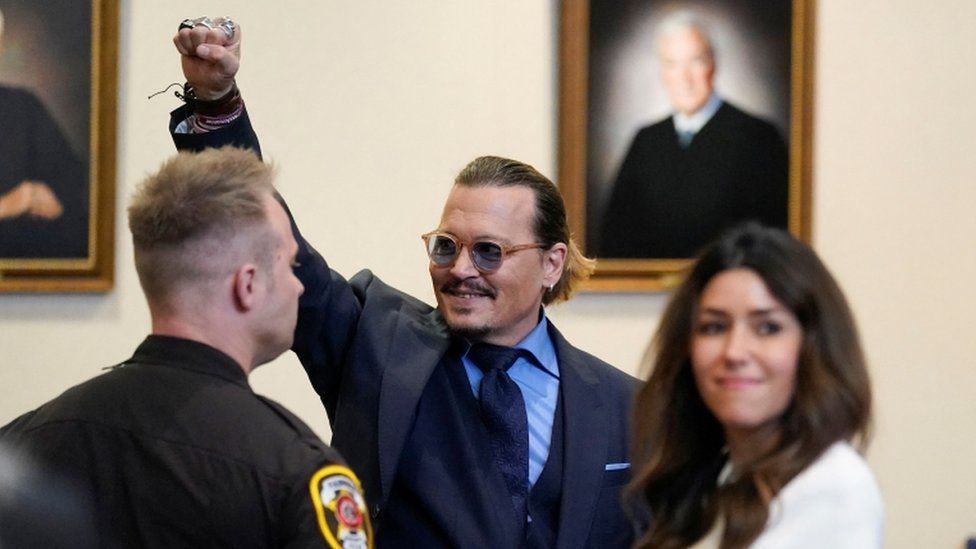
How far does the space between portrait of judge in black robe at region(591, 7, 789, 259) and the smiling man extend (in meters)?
1.15

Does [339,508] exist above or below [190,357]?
below

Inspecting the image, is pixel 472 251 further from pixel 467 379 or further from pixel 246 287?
pixel 246 287

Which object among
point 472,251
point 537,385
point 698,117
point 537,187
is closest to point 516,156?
point 698,117

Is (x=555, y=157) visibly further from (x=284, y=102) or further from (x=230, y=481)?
(x=230, y=481)

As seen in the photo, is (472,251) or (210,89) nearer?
(210,89)

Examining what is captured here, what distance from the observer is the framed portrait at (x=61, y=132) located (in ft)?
13.1

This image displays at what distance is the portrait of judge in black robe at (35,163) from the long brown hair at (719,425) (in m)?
2.53

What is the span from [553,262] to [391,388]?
593 millimetres

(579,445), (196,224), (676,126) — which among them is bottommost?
(579,445)

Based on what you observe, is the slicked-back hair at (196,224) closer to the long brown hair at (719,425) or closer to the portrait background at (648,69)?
the long brown hair at (719,425)

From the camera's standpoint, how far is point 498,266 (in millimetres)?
2965

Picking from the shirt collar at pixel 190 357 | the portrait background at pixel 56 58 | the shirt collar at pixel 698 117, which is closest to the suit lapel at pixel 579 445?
the shirt collar at pixel 190 357

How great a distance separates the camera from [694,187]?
4.29 metres

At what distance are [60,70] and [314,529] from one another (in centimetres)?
264
